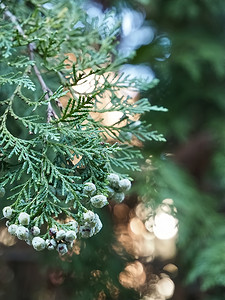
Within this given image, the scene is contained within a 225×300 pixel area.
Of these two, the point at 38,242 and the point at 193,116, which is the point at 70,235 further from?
the point at 193,116

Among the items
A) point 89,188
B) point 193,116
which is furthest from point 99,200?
point 193,116

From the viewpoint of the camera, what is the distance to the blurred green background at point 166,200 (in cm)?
125

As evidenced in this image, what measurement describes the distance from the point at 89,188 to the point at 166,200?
28.3 inches

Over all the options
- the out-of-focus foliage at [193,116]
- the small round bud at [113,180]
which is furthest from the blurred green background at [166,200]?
the small round bud at [113,180]

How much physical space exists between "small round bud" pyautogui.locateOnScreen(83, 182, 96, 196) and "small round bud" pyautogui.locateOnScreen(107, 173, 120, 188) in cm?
4

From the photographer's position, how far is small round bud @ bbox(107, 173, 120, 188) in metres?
0.55

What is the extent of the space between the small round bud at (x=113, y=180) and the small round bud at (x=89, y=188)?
0.12 ft

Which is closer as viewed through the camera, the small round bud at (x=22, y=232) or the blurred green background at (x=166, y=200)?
the small round bud at (x=22, y=232)

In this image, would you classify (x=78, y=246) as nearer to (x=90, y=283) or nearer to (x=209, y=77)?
(x=90, y=283)

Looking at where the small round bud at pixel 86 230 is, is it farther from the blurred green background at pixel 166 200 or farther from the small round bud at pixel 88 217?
the blurred green background at pixel 166 200

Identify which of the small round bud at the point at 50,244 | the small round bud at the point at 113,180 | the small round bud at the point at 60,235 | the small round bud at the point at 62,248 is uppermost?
the small round bud at the point at 113,180

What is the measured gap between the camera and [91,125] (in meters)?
0.61

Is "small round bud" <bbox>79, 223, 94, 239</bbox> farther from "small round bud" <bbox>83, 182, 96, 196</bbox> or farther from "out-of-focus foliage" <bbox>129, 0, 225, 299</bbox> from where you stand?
"out-of-focus foliage" <bbox>129, 0, 225, 299</bbox>

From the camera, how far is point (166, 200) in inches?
47.4
